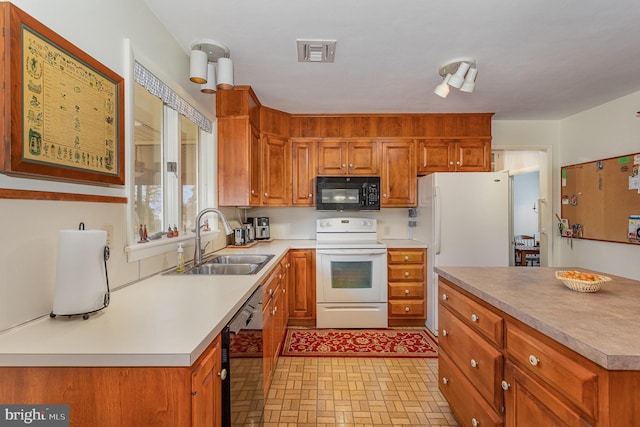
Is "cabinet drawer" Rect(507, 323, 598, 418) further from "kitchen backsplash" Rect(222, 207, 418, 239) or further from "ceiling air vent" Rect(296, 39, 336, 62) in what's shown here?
"kitchen backsplash" Rect(222, 207, 418, 239)

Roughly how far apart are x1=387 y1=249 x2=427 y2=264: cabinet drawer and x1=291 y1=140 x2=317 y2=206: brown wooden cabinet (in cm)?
110

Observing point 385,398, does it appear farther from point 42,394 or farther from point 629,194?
point 629,194

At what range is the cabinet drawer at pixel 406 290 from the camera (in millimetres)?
3236

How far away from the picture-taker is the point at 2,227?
36.2 inches

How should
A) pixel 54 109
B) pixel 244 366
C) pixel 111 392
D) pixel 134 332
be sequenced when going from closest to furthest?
pixel 111 392, pixel 134 332, pixel 54 109, pixel 244 366

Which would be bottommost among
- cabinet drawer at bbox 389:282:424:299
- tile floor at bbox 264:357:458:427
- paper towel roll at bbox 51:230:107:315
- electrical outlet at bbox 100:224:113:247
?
tile floor at bbox 264:357:458:427

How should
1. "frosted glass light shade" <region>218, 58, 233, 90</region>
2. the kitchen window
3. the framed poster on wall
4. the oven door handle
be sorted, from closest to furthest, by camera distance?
the framed poster on wall
the kitchen window
"frosted glass light shade" <region>218, 58, 233, 90</region>
the oven door handle

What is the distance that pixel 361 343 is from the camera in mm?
2875

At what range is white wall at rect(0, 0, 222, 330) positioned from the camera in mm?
951

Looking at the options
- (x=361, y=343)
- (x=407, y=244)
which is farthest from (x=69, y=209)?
(x=407, y=244)

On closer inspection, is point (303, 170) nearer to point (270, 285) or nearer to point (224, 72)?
point (224, 72)

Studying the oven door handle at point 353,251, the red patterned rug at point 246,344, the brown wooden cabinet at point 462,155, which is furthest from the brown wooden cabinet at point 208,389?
the brown wooden cabinet at point 462,155

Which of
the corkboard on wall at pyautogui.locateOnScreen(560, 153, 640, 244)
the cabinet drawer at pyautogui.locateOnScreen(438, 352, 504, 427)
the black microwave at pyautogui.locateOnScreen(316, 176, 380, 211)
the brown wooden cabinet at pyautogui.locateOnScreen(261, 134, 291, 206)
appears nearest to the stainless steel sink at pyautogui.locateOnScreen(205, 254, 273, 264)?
the brown wooden cabinet at pyautogui.locateOnScreen(261, 134, 291, 206)

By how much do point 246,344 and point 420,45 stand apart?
7.07ft
